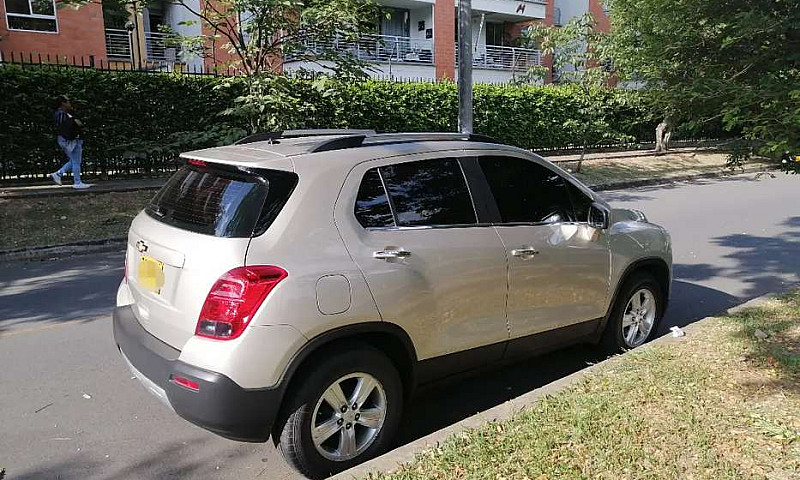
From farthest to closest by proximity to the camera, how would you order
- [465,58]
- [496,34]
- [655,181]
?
[496,34], [655,181], [465,58]

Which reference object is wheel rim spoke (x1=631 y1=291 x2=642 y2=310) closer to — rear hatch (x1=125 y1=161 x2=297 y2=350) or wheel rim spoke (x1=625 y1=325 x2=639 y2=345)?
wheel rim spoke (x1=625 y1=325 x2=639 y2=345)

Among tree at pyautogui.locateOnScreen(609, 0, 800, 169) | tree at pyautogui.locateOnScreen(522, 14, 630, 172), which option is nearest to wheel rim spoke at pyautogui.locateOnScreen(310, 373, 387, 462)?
tree at pyautogui.locateOnScreen(609, 0, 800, 169)

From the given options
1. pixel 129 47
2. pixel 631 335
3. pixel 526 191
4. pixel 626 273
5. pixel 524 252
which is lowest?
pixel 631 335

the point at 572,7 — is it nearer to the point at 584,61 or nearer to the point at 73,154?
the point at 584,61

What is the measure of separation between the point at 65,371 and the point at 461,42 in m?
8.15

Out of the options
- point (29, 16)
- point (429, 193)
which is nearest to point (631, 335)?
point (429, 193)

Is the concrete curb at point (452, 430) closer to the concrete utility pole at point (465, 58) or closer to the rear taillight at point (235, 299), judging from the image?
the rear taillight at point (235, 299)

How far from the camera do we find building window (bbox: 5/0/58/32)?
19.7 m

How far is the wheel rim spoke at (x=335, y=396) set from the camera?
3045 mm

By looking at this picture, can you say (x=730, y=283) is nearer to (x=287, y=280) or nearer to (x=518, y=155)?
(x=518, y=155)

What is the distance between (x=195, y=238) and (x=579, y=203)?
2656mm

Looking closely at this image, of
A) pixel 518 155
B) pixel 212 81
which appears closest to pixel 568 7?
pixel 212 81

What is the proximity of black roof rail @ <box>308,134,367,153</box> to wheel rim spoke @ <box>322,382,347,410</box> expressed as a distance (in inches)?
49.4

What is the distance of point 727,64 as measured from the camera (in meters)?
4.95
